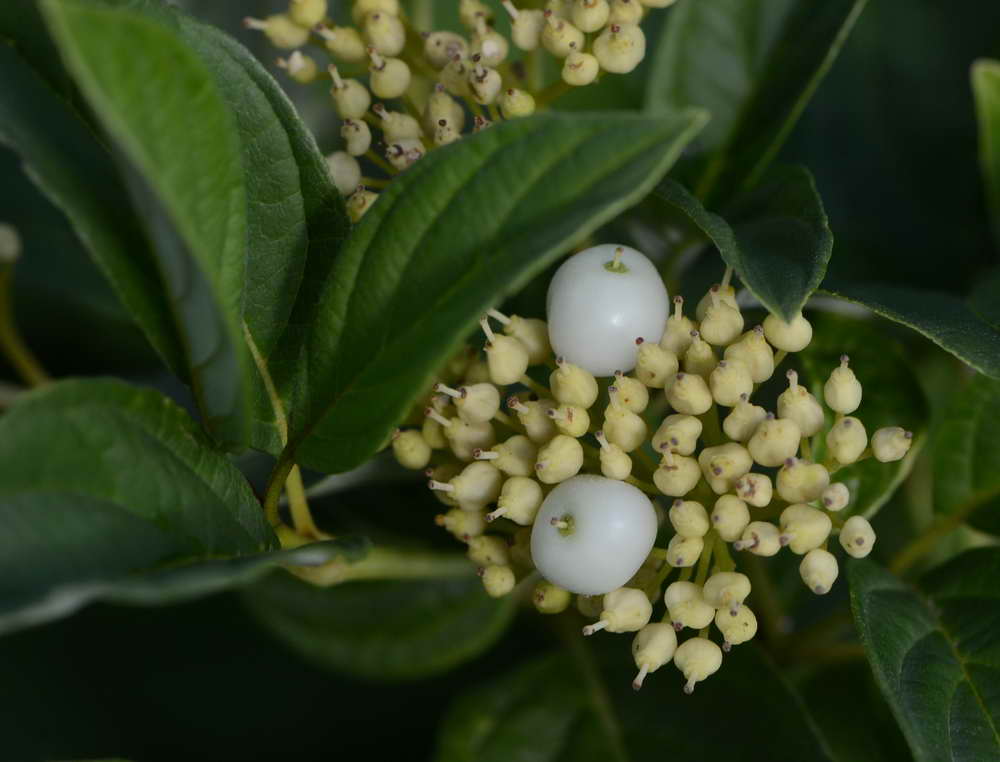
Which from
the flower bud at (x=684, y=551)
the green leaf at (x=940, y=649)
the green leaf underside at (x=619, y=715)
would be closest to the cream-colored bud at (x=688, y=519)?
the flower bud at (x=684, y=551)

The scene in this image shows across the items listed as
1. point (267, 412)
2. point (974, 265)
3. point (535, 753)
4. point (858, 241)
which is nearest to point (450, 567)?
point (535, 753)

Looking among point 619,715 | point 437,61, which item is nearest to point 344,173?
point 437,61

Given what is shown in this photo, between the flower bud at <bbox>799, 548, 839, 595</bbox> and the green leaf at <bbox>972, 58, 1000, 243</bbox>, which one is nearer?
the flower bud at <bbox>799, 548, 839, 595</bbox>

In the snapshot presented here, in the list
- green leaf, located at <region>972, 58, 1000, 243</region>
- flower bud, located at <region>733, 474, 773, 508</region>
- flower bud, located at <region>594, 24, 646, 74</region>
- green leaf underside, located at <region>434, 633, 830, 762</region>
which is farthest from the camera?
green leaf, located at <region>972, 58, 1000, 243</region>

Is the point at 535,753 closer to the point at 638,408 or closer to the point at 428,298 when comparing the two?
the point at 638,408

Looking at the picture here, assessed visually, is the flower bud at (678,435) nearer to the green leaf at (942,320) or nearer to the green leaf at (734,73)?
Answer: the green leaf at (942,320)

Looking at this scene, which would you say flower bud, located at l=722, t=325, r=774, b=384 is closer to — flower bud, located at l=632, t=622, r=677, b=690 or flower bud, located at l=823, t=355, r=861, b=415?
flower bud, located at l=823, t=355, r=861, b=415

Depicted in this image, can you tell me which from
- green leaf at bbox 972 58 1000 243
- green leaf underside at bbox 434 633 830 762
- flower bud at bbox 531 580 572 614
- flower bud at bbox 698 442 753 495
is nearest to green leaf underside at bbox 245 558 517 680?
green leaf underside at bbox 434 633 830 762
